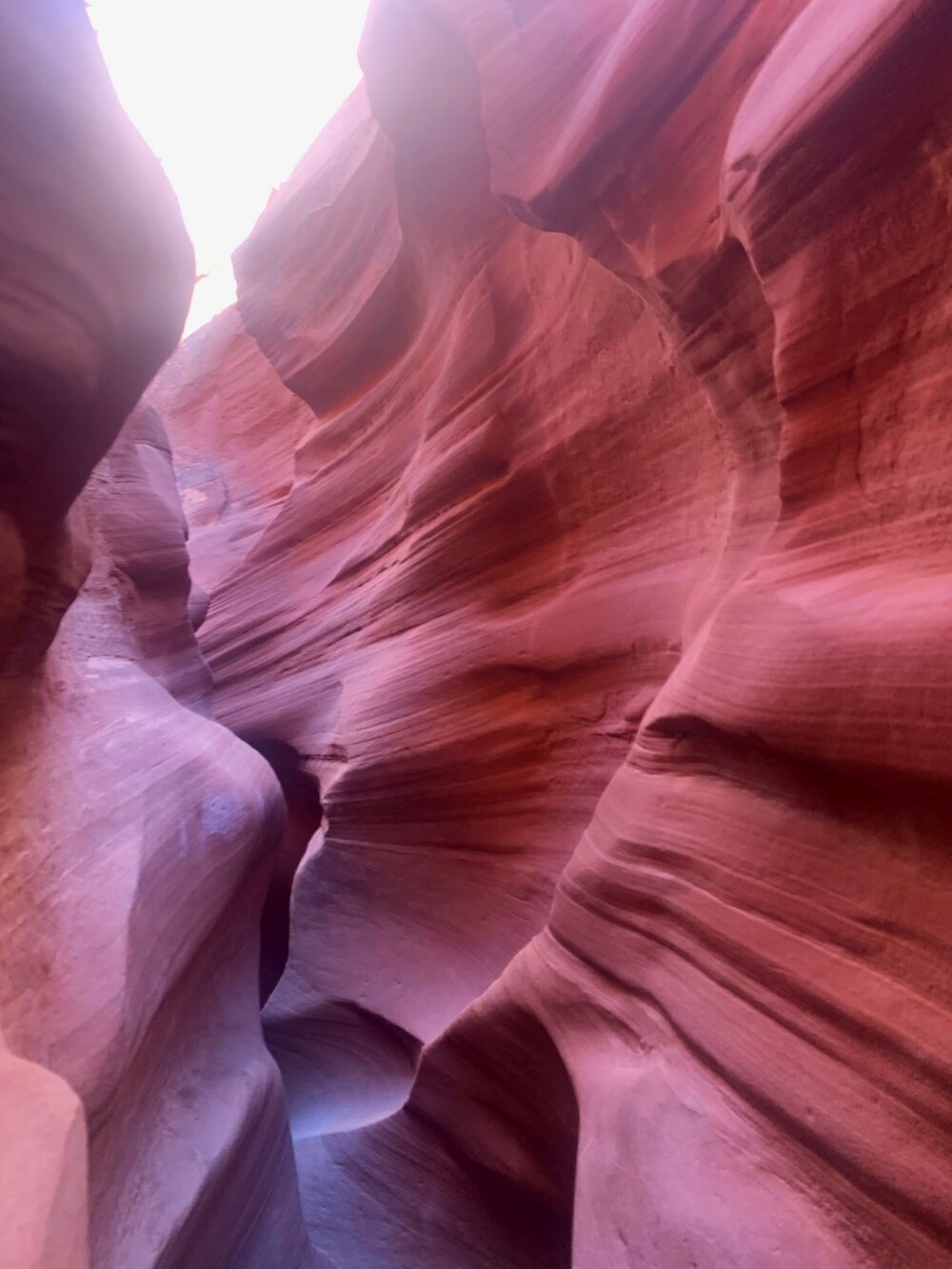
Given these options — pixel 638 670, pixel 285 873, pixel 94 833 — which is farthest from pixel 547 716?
pixel 285 873

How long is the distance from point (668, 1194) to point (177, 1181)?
43.1 inches

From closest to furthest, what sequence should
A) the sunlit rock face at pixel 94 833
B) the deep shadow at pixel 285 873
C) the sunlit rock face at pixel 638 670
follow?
1. the sunlit rock face at pixel 638 670
2. the sunlit rock face at pixel 94 833
3. the deep shadow at pixel 285 873

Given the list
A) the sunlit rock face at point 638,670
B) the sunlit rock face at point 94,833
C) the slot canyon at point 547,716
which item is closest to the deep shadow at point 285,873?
the sunlit rock face at point 638,670

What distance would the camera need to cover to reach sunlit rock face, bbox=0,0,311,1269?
1.52 meters

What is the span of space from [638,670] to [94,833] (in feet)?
5.13

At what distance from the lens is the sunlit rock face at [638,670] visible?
1.31 m

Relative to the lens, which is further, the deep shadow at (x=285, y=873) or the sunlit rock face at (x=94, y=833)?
the deep shadow at (x=285, y=873)

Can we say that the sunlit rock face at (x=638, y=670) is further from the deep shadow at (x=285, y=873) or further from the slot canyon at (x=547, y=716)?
the deep shadow at (x=285, y=873)

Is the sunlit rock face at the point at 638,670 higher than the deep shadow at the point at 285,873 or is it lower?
higher

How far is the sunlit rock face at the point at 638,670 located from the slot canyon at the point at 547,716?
11mm

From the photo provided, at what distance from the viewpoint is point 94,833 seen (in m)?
1.96

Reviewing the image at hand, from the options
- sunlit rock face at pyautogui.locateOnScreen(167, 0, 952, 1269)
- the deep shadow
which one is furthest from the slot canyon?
the deep shadow

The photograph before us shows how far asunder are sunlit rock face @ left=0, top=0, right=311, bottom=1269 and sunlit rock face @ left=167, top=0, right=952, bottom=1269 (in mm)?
718

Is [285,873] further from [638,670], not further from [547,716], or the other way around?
[638,670]
